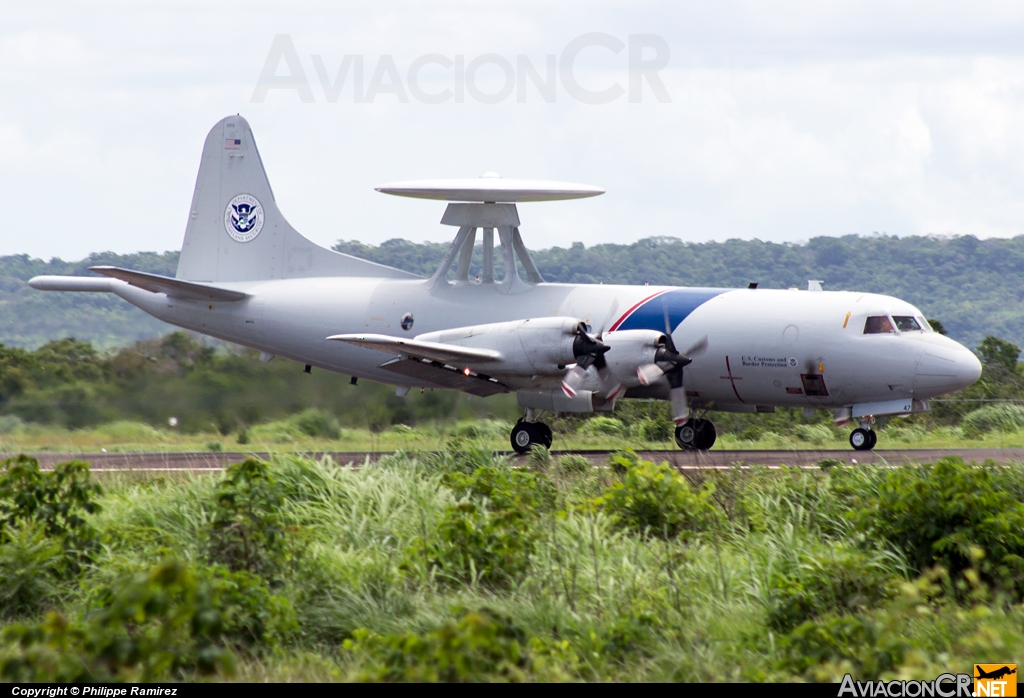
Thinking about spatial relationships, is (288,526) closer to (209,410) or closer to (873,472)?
(873,472)

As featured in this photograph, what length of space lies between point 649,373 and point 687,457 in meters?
1.82

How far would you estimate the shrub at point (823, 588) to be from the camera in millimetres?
9391

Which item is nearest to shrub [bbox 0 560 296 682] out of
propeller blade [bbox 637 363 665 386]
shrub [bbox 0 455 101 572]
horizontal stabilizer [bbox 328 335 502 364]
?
shrub [bbox 0 455 101 572]

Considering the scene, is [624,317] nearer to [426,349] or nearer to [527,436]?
[527,436]

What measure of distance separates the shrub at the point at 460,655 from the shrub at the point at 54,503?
4.19 m

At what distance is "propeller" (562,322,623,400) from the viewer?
67.8ft

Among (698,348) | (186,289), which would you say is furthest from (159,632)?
(186,289)

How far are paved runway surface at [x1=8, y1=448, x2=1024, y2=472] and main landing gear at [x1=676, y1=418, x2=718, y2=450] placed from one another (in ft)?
2.05

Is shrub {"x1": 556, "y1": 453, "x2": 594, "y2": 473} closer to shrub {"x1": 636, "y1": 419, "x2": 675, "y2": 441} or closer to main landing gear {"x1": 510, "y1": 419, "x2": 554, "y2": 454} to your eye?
main landing gear {"x1": 510, "y1": 419, "x2": 554, "y2": 454}

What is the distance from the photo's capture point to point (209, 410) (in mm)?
24734

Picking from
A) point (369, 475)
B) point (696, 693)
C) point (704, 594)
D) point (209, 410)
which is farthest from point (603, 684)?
point (209, 410)

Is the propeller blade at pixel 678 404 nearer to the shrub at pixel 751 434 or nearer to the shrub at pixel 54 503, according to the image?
the shrub at pixel 751 434

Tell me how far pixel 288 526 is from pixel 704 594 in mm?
3991

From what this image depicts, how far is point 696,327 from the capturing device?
72.1 feet
